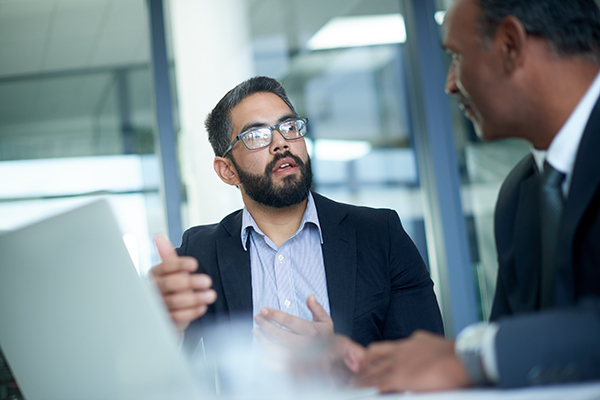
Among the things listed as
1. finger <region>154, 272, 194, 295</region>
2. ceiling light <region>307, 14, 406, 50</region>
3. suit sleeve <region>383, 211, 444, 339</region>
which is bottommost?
suit sleeve <region>383, 211, 444, 339</region>

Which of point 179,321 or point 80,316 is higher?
point 80,316

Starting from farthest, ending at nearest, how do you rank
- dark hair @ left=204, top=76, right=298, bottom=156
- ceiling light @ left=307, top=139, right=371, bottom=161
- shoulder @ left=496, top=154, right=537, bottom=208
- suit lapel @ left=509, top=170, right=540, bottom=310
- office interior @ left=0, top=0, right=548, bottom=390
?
1. ceiling light @ left=307, top=139, right=371, bottom=161
2. office interior @ left=0, top=0, right=548, bottom=390
3. dark hair @ left=204, top=76, right=298, bottom=156
4. shoulder @ left=496, top=154, right=537, bottom=208
5. suit lapel @ left=509, top=170, right=540, bottom=310

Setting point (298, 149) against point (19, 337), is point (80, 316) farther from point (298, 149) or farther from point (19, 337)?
point (298, 149)

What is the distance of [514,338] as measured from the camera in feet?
2.62

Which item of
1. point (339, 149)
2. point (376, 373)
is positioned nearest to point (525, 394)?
point (376, 373)

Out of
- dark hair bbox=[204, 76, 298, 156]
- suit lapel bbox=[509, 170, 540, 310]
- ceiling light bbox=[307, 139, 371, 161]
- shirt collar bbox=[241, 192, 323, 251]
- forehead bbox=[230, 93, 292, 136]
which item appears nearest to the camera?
suit lapel bbox=[509, 170, 540, 310]

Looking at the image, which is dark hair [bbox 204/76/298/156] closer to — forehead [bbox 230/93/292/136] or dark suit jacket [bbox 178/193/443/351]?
forehead [bbox 230/93/292/136]

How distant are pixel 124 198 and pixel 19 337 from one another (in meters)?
2.73

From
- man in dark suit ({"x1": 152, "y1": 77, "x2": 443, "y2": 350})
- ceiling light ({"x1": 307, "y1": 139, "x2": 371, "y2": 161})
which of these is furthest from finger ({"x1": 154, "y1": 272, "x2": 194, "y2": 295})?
ceiling light ({"x1": 307, "y1": 139, "x2": 371, "y2": 161})

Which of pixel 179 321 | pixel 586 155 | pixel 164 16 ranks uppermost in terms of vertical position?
pixel 164 16

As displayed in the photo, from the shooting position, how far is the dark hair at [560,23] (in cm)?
109

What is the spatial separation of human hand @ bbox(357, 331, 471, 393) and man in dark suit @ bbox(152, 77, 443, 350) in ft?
2.13

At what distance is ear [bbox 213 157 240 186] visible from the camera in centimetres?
216

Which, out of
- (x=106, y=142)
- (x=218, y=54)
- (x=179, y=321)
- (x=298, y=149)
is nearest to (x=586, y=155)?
(x=179, y=321)
